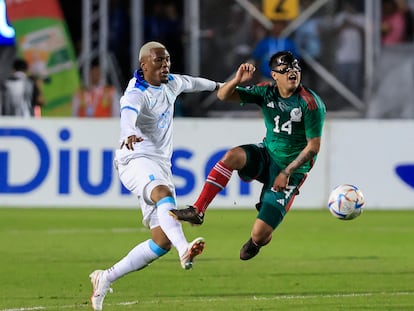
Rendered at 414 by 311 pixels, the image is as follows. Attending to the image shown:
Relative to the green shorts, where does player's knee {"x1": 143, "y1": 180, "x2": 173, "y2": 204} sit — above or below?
above

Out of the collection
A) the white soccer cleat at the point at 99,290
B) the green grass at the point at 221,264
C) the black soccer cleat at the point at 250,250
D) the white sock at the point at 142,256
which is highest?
the white sock at the point at 142,256

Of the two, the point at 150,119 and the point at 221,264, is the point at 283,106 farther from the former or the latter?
the point at 221,264

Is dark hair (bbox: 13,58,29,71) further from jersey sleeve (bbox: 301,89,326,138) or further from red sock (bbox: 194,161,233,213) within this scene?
jersey sleeve (bbox: 301,89,326,138)

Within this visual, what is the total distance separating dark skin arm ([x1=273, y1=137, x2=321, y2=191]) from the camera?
1066cm

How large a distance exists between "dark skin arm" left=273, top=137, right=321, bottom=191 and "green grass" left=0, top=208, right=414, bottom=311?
0.94 metres

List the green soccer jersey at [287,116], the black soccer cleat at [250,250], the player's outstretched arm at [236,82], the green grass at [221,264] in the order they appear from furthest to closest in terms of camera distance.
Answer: the black soccer cleat at [250,250] → the green soccer jersey at [287,116] → the player's outstretched arm at [236,82] → the green grass at [221,264]

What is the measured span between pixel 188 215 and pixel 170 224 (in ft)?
1.06

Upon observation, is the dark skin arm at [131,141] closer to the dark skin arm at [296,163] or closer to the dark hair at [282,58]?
the dark skin arm at [296,163]

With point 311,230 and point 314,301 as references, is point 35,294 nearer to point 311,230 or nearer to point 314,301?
point 314,301

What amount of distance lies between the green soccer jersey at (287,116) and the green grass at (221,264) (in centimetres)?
121

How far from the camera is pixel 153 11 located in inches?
951

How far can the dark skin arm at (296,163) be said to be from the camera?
35.0 ft

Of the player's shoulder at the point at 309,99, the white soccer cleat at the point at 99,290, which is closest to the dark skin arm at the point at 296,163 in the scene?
the player's shoulder at the point at 309,99

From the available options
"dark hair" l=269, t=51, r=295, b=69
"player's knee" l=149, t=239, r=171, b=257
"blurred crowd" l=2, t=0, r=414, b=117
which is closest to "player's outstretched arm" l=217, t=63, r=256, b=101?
"dark hair" l=269, t=51, r=295, b=69
